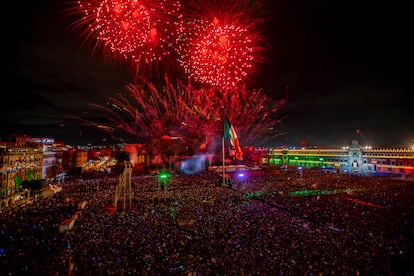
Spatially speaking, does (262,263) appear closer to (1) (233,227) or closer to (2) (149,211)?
(1) (233,227)

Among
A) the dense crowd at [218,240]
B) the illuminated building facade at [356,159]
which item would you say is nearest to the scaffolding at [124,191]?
the dense crowd at [218,240]

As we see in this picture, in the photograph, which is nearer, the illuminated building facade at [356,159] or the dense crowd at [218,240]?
the dense crowd at [218,240]

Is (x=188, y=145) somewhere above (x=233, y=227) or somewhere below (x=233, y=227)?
above

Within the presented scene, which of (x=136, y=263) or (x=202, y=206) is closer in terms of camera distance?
(x=136, y=263)

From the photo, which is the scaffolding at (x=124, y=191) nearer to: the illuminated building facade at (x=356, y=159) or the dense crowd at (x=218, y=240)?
the dense crowd at (x=218, y=240)

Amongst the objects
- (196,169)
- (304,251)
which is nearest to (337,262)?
(304,251)

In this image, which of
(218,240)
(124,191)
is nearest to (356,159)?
(124,191)

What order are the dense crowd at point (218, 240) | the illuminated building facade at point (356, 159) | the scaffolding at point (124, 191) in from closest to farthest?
the dense crowd at point (218, 240)
the scaffolding at point (124, 191)
the illuminated building facade at point (356, 159)
